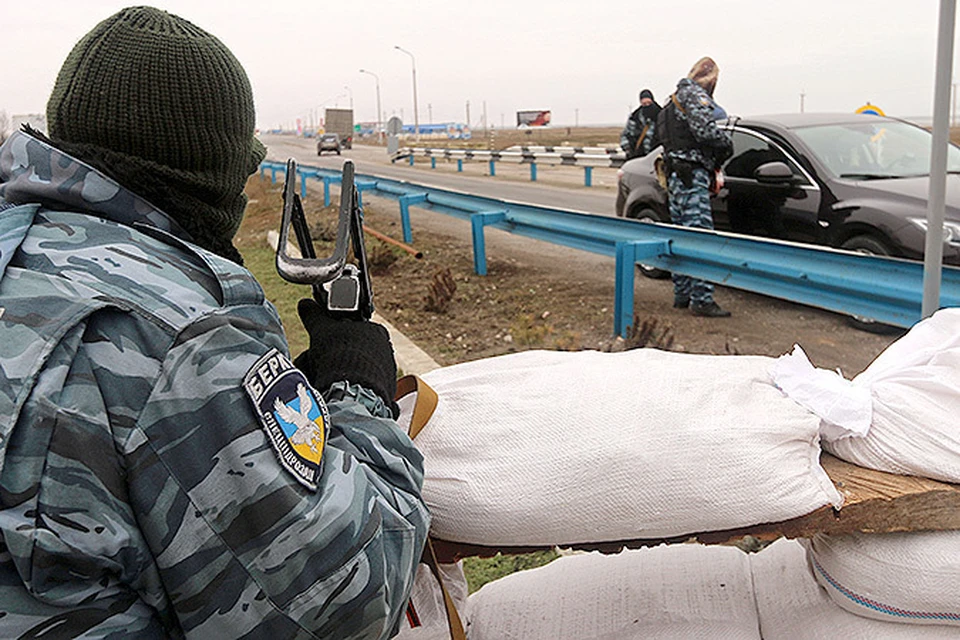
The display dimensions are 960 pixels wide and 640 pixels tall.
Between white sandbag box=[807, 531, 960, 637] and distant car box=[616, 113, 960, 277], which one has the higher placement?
distant car box=[616, 113, 960, 277]

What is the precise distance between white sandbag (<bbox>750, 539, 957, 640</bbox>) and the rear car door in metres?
5.11

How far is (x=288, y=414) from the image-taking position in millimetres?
1222

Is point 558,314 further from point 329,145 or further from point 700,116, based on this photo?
point 329,145

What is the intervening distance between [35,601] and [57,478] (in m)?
0.16

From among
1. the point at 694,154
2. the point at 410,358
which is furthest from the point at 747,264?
the point at 410,358

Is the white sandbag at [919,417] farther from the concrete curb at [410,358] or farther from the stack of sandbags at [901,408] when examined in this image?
the concrete curb at [410,358]

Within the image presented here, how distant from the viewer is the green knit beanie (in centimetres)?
137

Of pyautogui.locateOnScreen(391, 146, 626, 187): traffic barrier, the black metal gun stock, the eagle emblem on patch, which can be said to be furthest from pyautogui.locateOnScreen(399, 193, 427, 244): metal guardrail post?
the eagle emblem on patch

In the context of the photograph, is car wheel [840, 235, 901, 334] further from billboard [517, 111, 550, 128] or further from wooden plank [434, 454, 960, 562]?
billboard [517, 111, 550, 128]

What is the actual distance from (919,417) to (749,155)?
20.1ft

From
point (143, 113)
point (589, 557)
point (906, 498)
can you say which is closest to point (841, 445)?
point (906, 498)

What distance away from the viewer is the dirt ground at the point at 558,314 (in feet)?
20.8

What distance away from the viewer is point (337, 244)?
173cm

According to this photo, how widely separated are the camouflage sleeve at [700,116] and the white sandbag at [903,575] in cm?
546
